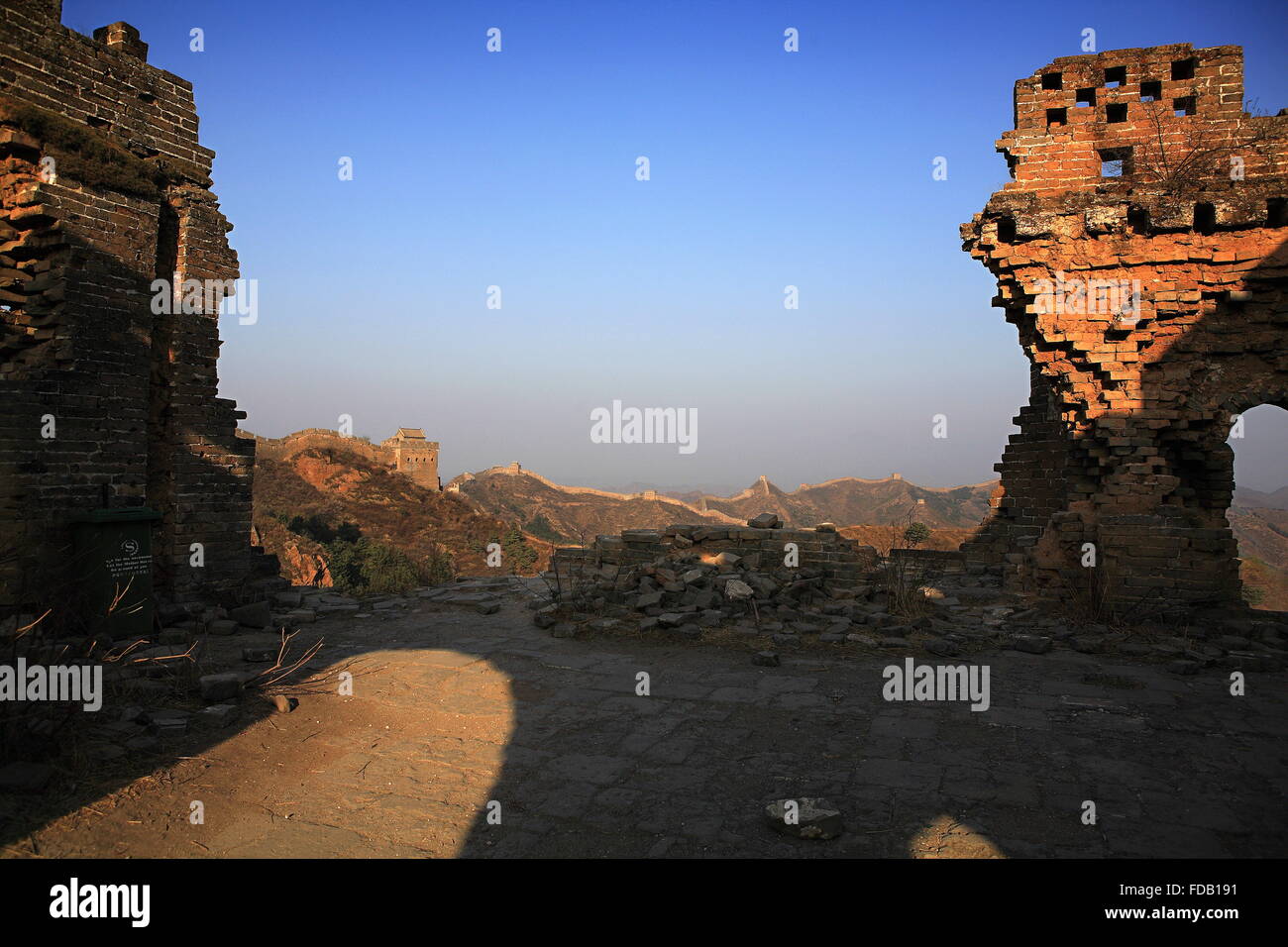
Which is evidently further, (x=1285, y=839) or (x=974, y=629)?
(x=974, y=629)

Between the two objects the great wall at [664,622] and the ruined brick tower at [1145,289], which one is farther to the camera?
the ruined brick tower at [1145,289]

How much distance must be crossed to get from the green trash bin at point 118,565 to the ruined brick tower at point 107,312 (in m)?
0.27

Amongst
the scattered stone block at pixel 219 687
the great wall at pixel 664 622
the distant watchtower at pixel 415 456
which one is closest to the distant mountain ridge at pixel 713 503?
the distant watchtower at pixel 415 456

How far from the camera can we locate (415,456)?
3766 centimetres

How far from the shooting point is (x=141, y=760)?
4.40m

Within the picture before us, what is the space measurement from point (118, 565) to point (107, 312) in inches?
117

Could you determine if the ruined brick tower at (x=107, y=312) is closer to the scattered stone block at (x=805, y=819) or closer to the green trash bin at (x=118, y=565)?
the green trash bin at (x=118, y=565)

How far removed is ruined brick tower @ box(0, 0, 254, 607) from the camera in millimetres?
7672

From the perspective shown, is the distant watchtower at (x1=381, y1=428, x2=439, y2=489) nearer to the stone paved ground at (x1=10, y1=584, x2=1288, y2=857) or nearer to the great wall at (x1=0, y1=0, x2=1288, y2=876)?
the great wall at (x1=0, y1=0, x2=1288, y2=876)

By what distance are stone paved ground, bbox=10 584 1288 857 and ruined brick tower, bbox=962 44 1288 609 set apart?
8.45 ft

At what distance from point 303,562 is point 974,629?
20071 millimetres

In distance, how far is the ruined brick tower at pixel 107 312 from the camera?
7.67 m
